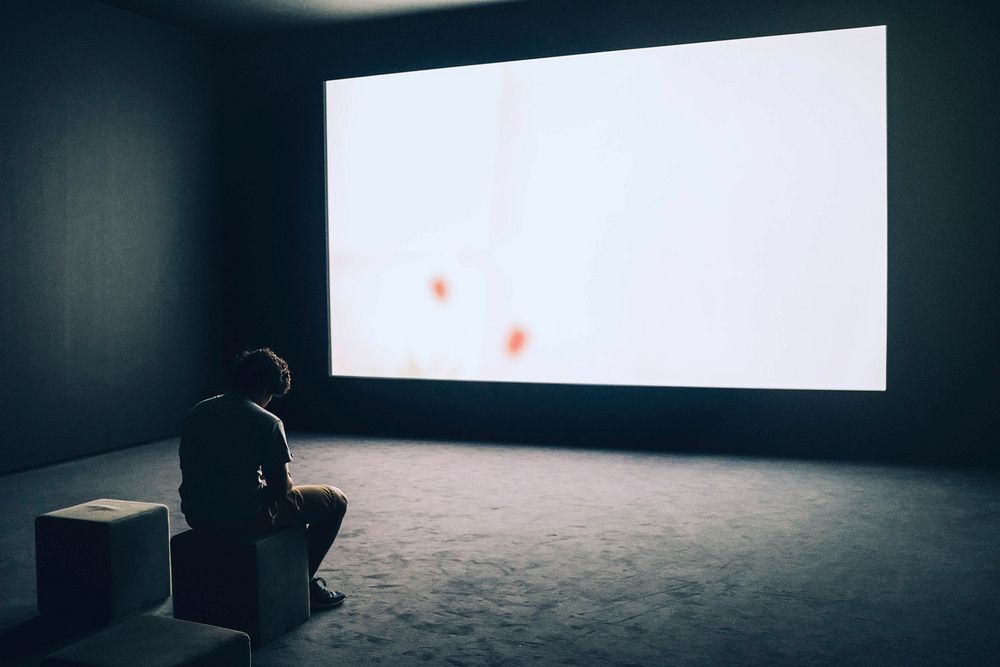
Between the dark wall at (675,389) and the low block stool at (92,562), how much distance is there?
352cm

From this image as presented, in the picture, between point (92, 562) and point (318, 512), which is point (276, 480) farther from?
point (92, 562)

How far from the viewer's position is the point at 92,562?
2.95 m

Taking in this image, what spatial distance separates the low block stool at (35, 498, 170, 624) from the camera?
9.63ft

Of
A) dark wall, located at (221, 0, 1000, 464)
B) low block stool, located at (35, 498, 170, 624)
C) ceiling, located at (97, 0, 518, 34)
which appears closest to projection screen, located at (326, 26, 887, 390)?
dark wall, located at (221, 0, 1000, 464)

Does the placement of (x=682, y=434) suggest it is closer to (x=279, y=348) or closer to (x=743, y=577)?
(x=743, y=577)

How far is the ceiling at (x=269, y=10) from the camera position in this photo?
6094 millimetres

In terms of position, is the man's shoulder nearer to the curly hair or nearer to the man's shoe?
the curly hair

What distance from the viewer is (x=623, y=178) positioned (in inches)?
230

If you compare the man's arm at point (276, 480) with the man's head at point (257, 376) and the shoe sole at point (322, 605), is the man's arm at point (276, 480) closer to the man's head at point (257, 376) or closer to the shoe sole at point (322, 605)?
the man's head at point (257, 376)

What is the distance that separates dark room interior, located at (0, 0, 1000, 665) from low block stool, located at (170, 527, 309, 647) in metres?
0.12

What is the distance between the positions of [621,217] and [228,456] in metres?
3.83

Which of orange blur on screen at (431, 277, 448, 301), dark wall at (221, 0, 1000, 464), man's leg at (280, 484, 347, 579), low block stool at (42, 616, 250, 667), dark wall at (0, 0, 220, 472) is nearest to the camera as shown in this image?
low block stool at (42, 616, 250, 667)

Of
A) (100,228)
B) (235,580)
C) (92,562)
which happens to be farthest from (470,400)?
(235,580)

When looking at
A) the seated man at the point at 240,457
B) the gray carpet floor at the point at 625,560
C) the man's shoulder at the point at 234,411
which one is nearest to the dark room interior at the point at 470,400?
the gray carpet floor at the point at 625,560
